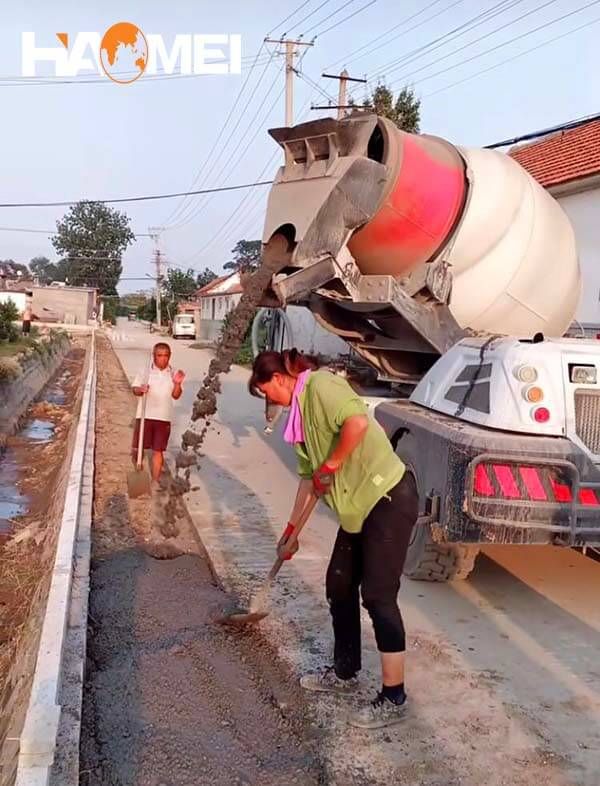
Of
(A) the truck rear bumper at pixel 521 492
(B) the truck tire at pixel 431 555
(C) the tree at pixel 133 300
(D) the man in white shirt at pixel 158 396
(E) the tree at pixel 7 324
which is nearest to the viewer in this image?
(A) the truck rear bumper at pixel 521 492

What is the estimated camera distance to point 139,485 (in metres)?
7.37

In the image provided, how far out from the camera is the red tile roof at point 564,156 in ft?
46.4

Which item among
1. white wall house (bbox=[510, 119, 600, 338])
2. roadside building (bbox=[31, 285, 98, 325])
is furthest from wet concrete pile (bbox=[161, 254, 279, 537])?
roadside building (bbox=[31, 285, 98, 325])

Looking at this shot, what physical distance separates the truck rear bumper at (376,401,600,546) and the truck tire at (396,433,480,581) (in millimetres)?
598

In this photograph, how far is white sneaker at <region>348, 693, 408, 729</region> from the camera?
3391 millimetres

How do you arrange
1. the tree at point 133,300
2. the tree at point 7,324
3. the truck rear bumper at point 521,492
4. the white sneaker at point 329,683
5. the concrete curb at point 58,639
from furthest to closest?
1. the tree at point 133,300
2. the tree at point 7,324
3. the truck rear bumper at point 521,492
4. the white sneaker at point 329,683
5. the concrete curb at point 58,639

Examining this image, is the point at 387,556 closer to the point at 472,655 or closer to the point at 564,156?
the point at 472,655

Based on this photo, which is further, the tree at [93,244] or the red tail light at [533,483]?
the tree at [93,244]

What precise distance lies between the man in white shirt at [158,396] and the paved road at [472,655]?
Result: 0.88m

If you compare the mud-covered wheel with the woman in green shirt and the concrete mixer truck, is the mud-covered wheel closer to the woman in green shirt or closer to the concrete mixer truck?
the concrete mixer truck

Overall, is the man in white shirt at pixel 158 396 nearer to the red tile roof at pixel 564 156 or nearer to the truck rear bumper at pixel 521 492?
the truck rear bumper at pixel 521 492

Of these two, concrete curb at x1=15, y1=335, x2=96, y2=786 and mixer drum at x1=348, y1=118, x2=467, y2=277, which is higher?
mixer drum at x1=348, y1=118, x2=467, y2=277

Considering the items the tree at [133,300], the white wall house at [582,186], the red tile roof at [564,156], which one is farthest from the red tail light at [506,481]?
the tree at [133,300]

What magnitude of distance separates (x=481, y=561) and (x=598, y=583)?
2.68ft
